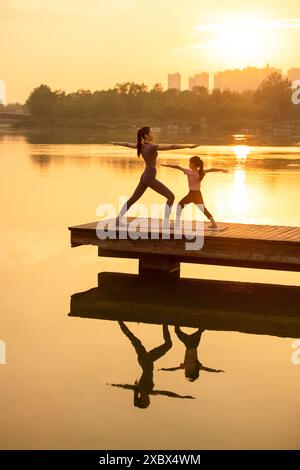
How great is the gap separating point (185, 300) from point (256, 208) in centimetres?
1374

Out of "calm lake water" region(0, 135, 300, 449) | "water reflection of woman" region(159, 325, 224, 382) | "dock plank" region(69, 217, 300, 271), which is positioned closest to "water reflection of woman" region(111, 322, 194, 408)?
"calm lake water" region(0, 135, 300, 449)

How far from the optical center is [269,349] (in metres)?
13.1

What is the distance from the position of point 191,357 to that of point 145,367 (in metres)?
0.81

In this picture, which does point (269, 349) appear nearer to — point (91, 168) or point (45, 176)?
point (45, 176)

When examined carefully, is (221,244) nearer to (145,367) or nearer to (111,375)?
(145,367)

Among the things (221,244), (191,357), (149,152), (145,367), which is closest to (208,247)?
(221,244)

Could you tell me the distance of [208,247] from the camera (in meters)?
16.8

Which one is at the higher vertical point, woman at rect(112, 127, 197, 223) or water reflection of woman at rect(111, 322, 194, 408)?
woman at rect(112, 127, 197, 223)

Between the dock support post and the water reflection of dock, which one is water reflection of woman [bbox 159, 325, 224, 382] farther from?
the dock support post

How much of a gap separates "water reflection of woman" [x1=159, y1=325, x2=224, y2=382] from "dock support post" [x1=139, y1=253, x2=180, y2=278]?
11.6ft

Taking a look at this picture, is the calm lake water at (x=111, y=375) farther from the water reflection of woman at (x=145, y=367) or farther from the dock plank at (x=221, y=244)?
the dock plank at (x=221, y=244)

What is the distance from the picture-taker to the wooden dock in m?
16.3

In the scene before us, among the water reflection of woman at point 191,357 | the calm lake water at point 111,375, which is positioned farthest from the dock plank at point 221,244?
the water reflection of woman at point 191,357
